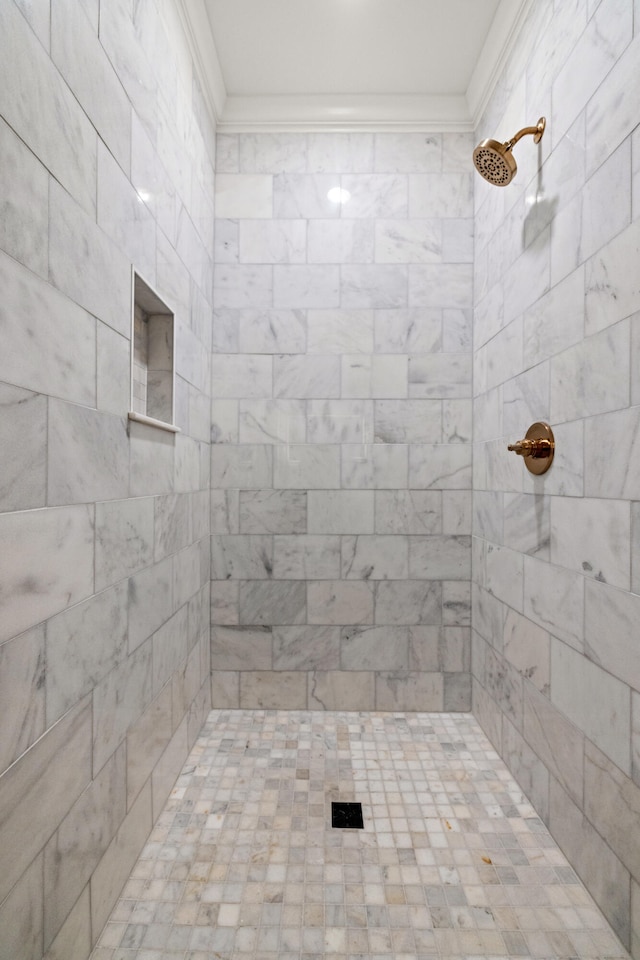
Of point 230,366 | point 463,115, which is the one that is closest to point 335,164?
point 463,115

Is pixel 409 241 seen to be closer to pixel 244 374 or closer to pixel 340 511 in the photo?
pixel 244 374

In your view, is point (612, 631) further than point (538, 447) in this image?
No

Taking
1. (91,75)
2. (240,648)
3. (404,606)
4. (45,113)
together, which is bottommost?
(240,648)

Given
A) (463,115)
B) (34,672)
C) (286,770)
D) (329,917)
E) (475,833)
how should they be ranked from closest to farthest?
(34,672)
(329,917)
(475,833)
(286,770)
(463,115)

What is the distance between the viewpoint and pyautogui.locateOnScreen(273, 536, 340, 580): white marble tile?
2.21 meters

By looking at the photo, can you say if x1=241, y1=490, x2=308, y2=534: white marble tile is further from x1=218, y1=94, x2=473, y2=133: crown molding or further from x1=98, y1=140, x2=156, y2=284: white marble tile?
x1=218, y1=94, x2=473, y2=133: crown molding

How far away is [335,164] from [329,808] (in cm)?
259

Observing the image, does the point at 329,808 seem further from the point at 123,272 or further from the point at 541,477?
the point at 123,272

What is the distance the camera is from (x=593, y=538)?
1228 mm

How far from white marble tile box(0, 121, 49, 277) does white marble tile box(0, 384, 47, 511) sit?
0.24 m

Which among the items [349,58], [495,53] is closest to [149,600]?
[349,58]

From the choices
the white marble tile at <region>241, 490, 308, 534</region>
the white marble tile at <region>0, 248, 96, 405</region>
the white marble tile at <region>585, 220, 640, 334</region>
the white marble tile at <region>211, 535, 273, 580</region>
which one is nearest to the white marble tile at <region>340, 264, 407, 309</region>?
the white marble tile at <region>241, 490, 308, 534</region>

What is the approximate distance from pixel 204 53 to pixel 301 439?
1.54 m

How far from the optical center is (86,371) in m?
1.03
